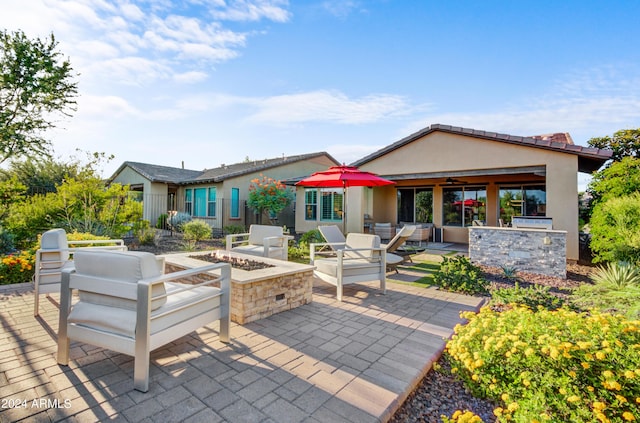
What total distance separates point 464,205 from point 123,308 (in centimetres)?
1245

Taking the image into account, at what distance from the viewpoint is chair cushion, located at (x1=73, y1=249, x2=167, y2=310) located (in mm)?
2285

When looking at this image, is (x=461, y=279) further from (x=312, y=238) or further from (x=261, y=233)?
(x=312, y=238)

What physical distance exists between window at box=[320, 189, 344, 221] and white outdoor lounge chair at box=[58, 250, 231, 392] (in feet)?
36.9

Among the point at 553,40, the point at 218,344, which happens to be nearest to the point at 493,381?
the point at 218,344

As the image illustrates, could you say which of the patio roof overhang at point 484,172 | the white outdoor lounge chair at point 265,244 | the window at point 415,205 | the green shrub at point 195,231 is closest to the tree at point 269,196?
the green shrub at point 195,231

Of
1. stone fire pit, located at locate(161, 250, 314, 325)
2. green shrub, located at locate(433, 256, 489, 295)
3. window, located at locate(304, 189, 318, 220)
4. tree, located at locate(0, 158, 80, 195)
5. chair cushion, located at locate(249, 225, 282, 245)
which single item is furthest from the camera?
tree, located at locate(0, 158, 80, 195)

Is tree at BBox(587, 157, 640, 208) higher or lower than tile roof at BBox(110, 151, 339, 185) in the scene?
lower

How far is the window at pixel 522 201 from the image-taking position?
36.3 ft

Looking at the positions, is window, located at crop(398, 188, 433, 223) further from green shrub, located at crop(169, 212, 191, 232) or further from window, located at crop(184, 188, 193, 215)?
window, located at crop(184, 188, 193, 215)

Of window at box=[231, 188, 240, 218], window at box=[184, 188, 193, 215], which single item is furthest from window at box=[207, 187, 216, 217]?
window at box=[184, 188, 193, 215]

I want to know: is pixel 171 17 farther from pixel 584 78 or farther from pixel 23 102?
pixel 584 78

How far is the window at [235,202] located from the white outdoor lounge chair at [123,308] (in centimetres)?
1375

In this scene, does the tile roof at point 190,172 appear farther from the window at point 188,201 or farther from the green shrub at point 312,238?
the green shrub at point 312,238

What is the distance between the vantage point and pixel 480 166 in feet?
30.1
